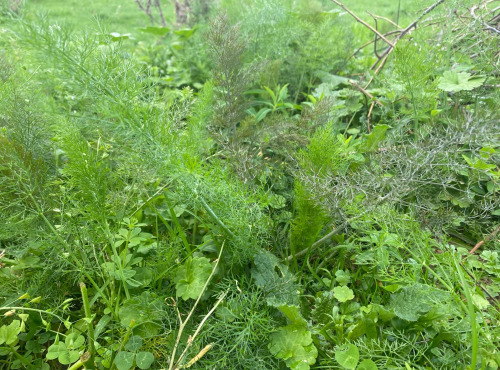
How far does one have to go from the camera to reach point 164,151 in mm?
1124

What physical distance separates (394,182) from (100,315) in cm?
103

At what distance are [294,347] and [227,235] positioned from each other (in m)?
0.38

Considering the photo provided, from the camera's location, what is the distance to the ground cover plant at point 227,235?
106 cm

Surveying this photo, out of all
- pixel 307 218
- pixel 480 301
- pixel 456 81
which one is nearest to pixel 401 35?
pixel 456 81

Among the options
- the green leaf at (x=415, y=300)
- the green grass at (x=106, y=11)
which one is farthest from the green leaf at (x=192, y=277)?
the green grass at (x=106, y=11)

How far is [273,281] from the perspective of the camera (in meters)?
1.16

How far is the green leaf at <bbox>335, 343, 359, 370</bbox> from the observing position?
3.16 feet

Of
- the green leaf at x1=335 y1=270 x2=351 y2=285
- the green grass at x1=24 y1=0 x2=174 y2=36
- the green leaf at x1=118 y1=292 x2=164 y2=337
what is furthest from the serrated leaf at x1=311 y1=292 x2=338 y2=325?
the green grass at x1=24 y1=0 x2=174 y2=36

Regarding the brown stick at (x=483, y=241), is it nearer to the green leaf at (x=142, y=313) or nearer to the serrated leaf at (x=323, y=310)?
the serrated leaf at (x=323, y=310)

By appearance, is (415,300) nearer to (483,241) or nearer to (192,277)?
(483,241)

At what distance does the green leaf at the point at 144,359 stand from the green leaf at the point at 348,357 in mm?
508

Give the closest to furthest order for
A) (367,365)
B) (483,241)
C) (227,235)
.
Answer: (367,365), (227,235), (483,241)

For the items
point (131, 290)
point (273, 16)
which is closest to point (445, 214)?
point (131, 290)

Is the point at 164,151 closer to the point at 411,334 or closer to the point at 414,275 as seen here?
the point at 414,275
